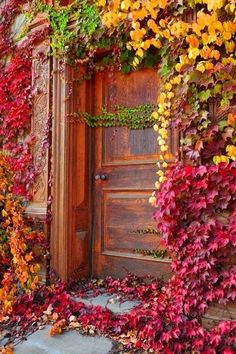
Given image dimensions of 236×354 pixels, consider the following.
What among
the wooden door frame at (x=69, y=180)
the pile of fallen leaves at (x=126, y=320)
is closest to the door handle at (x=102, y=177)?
the wooden door frame at (x=69, y=180)

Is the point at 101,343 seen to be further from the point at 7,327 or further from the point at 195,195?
the point at 195,195

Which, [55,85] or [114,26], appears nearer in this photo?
[114,26]

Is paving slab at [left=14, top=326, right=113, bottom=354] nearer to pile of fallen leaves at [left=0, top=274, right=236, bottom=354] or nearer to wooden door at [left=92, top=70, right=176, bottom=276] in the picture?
pile of fallen leaves at [left=0, top=274, right=236, bottom=354]

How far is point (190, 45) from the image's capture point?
2.80m

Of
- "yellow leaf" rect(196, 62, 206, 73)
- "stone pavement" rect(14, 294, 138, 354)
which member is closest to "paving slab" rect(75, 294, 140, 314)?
"stone pavement" rect(14, 294, 138, 354)

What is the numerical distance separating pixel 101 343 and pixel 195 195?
1297 millimetres

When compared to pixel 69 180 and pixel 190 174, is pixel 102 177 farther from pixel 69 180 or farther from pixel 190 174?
pixel 190 174

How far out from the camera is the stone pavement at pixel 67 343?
8.95 feet

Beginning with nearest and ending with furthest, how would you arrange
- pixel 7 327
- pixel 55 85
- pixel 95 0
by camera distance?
pixel 7 327, pixel 95 0, pixel 55 85

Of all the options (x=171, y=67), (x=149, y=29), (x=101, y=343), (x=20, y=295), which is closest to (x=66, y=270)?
(x=20, y=295)

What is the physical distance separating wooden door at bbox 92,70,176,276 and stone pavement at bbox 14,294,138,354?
0.60 metres

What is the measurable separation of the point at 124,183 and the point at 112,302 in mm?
1128

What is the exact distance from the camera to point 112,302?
321cm

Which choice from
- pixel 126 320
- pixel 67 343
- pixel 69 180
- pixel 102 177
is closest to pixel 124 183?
pixel 102 177
